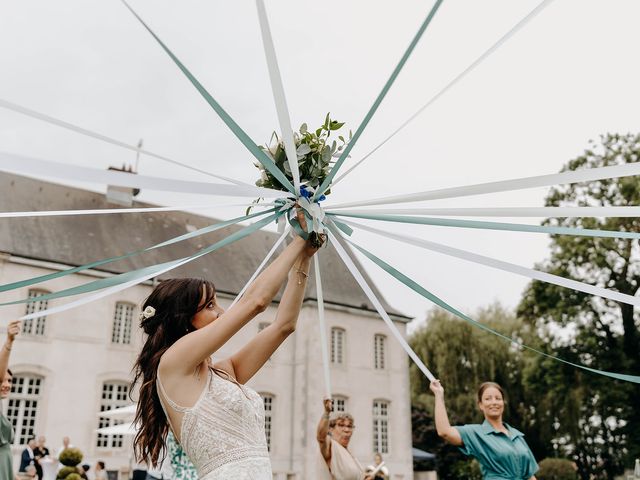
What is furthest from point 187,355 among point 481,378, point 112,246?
point 481,378

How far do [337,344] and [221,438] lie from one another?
27513 mm

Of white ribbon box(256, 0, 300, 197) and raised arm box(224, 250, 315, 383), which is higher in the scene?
white ribbon box(256, 0, 300, 197)

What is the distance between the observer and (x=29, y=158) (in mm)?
2207

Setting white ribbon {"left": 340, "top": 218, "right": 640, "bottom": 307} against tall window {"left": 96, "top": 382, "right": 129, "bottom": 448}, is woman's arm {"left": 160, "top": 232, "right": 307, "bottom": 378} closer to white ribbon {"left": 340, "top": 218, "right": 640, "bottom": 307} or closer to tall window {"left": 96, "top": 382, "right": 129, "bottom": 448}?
white ribbon {"left": 340, "top": 218, "right": 640, "bottom": 307}

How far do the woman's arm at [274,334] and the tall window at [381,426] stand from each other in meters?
27.6

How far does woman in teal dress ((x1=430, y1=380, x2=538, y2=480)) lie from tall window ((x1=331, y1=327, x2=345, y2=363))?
962 inches

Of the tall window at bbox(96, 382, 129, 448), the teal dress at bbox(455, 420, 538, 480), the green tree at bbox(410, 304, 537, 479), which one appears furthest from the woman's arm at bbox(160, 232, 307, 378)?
the green tree at bbox(410, 304, 537, 479)

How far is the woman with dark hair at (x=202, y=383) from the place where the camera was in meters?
2.34

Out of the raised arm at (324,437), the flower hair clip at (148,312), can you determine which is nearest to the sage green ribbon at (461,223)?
the flower hair clip at (148,312)

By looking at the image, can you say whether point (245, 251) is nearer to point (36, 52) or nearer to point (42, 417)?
point (42, 417)

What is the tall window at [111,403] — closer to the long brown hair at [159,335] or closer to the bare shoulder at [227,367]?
the bare shoulder at [227,367]

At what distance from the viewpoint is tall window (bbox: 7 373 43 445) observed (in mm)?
21562

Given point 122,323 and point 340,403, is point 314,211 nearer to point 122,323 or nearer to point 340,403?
point 122,323

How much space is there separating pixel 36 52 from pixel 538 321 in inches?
1022
